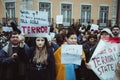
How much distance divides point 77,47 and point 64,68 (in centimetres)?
40

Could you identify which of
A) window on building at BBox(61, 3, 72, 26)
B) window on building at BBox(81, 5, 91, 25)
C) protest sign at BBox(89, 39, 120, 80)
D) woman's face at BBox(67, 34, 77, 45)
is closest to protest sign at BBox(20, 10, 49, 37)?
woman's face at BBox(67, 34, 77, 45)

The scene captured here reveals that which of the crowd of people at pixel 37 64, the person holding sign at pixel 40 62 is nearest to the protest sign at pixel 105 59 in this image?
the crowd of people at pixel 37 64

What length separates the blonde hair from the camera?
5348 millimetres

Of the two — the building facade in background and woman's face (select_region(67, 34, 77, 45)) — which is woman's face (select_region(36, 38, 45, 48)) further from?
the building facade in background

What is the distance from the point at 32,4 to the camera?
1052 inches

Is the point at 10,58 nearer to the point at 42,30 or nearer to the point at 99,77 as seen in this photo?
the point at 42,30

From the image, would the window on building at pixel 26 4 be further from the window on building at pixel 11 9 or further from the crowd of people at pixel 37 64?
the crowd of people at pixel 37 64

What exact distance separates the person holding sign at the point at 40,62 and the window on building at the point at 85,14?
24.7 metres

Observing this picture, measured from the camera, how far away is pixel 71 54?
5.57 metres

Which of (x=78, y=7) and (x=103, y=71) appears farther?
(x=78, y=7)

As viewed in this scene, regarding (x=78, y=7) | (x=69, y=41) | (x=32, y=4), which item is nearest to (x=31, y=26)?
(x=69, y=41)

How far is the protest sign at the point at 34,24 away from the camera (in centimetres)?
571

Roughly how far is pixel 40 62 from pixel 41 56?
97 mm

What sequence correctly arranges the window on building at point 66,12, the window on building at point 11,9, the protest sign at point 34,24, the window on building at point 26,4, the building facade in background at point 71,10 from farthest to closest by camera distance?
the window on building at point 66,12, the window on building at point 11,9, the building facade in background at point 71,10, the window on building at point 26,4, the protest sign at point 34,24
